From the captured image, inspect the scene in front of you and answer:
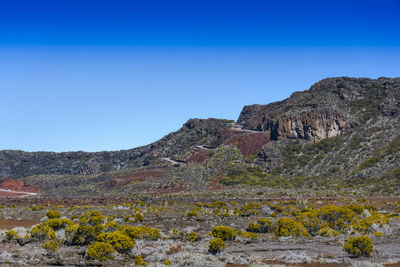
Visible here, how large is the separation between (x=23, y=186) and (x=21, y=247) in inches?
3923

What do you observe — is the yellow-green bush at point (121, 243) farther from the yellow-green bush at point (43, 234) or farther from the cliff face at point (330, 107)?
the cliff face at point (330, 107)

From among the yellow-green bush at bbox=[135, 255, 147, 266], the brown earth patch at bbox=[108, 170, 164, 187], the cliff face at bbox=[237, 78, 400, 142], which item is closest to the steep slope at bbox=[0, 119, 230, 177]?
the cliff face at bbox=[237, 78, 400, 142]

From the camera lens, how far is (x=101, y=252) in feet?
60.6

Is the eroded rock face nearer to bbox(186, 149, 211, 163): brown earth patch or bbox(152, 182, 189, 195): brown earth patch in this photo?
bbox(186, 149, 211, 163): brown earth patch

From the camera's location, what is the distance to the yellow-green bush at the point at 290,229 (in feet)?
81.5

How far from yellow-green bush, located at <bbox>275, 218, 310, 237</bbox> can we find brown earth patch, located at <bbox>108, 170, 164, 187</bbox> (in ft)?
227

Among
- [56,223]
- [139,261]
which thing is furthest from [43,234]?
[139,261]

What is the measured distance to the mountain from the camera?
79.9 metres

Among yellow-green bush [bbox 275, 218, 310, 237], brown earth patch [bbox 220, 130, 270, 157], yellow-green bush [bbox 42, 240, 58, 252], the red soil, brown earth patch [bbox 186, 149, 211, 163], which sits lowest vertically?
the red soil

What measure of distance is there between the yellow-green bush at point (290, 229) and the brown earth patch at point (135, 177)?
6930 centimetres

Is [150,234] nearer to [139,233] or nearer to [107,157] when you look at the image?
[139,233]

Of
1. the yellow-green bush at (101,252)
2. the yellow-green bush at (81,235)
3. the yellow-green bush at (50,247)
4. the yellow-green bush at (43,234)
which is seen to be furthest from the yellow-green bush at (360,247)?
the yellow-green bush at (43,234)

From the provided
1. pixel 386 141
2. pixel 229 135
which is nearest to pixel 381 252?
pixel 386 141

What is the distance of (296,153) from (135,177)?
42597 millimetres
